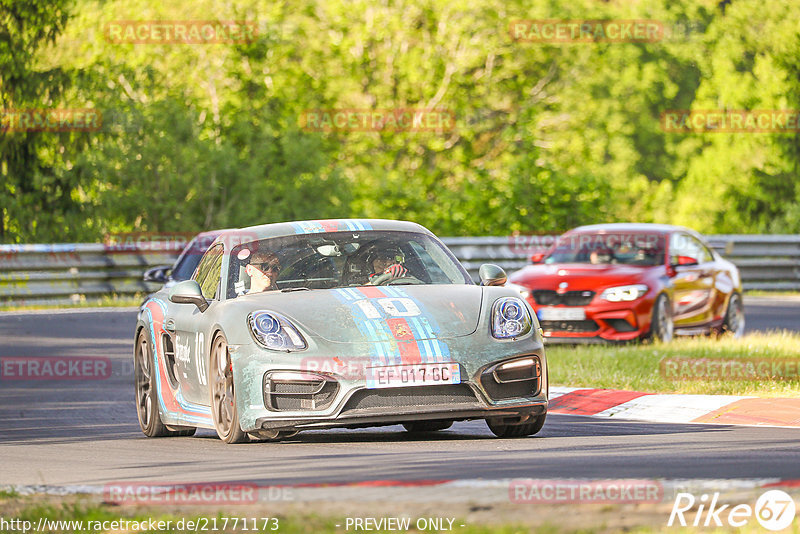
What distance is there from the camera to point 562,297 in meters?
17.4

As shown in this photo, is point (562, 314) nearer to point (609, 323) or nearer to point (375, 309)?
point (609, 323)

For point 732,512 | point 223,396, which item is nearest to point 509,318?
point 223,396

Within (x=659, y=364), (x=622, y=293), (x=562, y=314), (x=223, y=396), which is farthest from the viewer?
(x=562, y=314)

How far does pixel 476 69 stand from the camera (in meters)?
51.0

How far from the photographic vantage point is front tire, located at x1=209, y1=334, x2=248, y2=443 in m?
9.36

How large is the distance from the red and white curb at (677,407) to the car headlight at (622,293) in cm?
437

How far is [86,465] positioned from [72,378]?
675 centimetres

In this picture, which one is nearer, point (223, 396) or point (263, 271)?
point (223, 396)

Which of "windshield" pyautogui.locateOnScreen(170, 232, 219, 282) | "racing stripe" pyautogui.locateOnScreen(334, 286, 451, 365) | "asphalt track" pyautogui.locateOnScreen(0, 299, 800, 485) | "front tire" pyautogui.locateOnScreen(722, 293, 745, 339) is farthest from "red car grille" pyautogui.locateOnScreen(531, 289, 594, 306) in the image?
Result: "racing stripe" pyautogui.locateOnScreen(334, 286, 451, 365)

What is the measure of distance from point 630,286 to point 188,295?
8127 mm

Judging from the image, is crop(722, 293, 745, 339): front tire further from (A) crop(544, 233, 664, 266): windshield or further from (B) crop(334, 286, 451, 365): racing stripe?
(B) crop(334, 286, 451, 365): racing stripe

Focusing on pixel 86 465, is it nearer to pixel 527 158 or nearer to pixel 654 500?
pixel 654 500

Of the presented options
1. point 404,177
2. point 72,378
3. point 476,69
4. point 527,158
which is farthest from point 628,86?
point 72,378

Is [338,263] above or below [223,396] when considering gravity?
above
